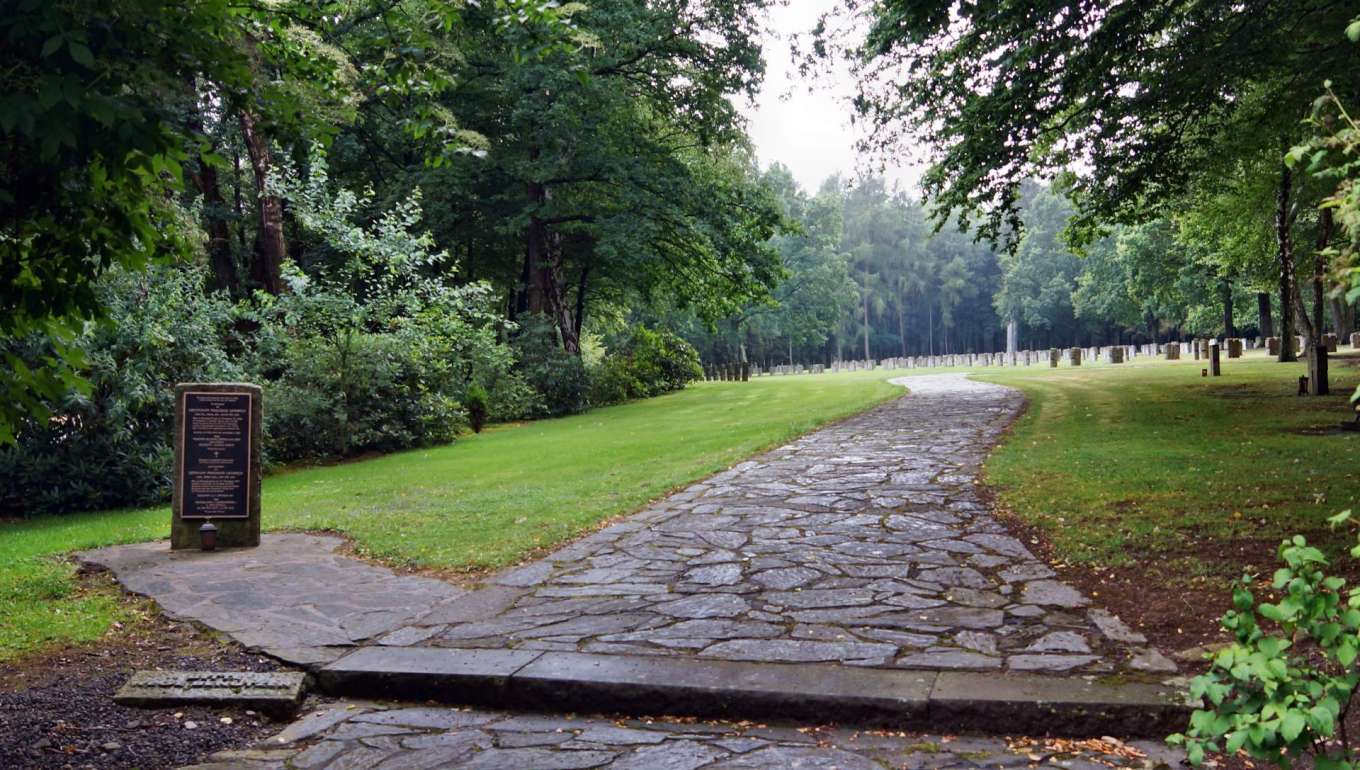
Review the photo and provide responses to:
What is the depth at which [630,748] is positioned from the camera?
400 centimetres

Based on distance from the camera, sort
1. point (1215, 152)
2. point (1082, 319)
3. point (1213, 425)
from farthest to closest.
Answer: point (1082, 319) → point (1215, 152) → point (1213, 425)

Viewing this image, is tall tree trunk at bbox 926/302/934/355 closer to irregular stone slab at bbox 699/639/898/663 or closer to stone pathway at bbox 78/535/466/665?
stone pathway at bbox 78/535/466/665

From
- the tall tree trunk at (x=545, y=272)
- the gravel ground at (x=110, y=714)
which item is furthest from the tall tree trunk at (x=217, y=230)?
the gravel ground at (x=110, y=714)

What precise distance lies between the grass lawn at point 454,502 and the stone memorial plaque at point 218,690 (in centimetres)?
122

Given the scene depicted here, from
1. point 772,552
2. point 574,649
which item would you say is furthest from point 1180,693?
point 772,552

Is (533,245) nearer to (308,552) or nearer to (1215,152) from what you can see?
(1215,152)

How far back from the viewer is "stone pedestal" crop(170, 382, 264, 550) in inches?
312

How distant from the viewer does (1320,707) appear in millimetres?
2117

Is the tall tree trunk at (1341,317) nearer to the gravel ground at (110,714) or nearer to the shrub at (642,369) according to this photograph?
the shrub at (642,369)

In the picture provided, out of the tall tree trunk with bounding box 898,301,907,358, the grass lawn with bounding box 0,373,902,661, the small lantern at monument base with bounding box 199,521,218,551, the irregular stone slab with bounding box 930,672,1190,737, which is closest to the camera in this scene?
the irregular stone slab with bounding box 930,672,1190,737

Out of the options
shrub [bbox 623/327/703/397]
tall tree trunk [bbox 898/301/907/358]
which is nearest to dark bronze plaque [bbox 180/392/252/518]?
shrub [bbox 623/327/703/397]

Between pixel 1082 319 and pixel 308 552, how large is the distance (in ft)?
295

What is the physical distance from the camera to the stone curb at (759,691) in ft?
13.0

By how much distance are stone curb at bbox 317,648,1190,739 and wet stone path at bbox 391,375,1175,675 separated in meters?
0.20
